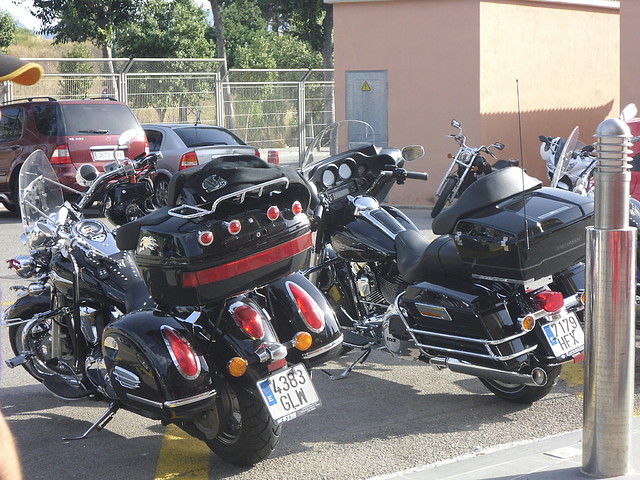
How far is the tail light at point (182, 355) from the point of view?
4074 millimetres

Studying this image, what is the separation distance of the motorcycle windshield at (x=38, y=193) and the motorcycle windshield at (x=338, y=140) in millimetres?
1610

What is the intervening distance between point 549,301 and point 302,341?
1.28m

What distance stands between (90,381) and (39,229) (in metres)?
0.98

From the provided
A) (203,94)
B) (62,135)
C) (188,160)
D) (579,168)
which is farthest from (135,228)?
(203,94)

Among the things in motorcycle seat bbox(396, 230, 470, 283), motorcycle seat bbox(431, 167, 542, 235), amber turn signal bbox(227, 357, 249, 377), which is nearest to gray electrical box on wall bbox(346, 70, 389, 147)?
motorcycle seat bbox(396, 230, 470, 283)

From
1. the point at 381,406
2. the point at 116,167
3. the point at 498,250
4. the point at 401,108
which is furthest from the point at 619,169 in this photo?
the point at 401,108

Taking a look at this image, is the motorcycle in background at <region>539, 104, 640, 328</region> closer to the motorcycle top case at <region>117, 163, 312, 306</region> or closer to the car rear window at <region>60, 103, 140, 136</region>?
the motorcycle top case at <region>117, 163, 312, 306</region>

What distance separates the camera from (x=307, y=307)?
175 inches

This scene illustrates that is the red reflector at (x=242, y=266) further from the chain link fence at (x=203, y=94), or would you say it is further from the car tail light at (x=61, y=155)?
the chain link fence at (x=203, y=94)

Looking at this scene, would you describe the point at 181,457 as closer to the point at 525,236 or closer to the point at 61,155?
the point at 525,236

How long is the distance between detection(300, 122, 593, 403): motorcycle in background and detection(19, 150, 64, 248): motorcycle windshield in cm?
188

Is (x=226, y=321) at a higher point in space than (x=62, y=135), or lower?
lower

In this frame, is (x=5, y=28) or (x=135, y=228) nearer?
(x=135, y=228)

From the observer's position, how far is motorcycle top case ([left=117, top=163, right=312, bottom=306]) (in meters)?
4.14
